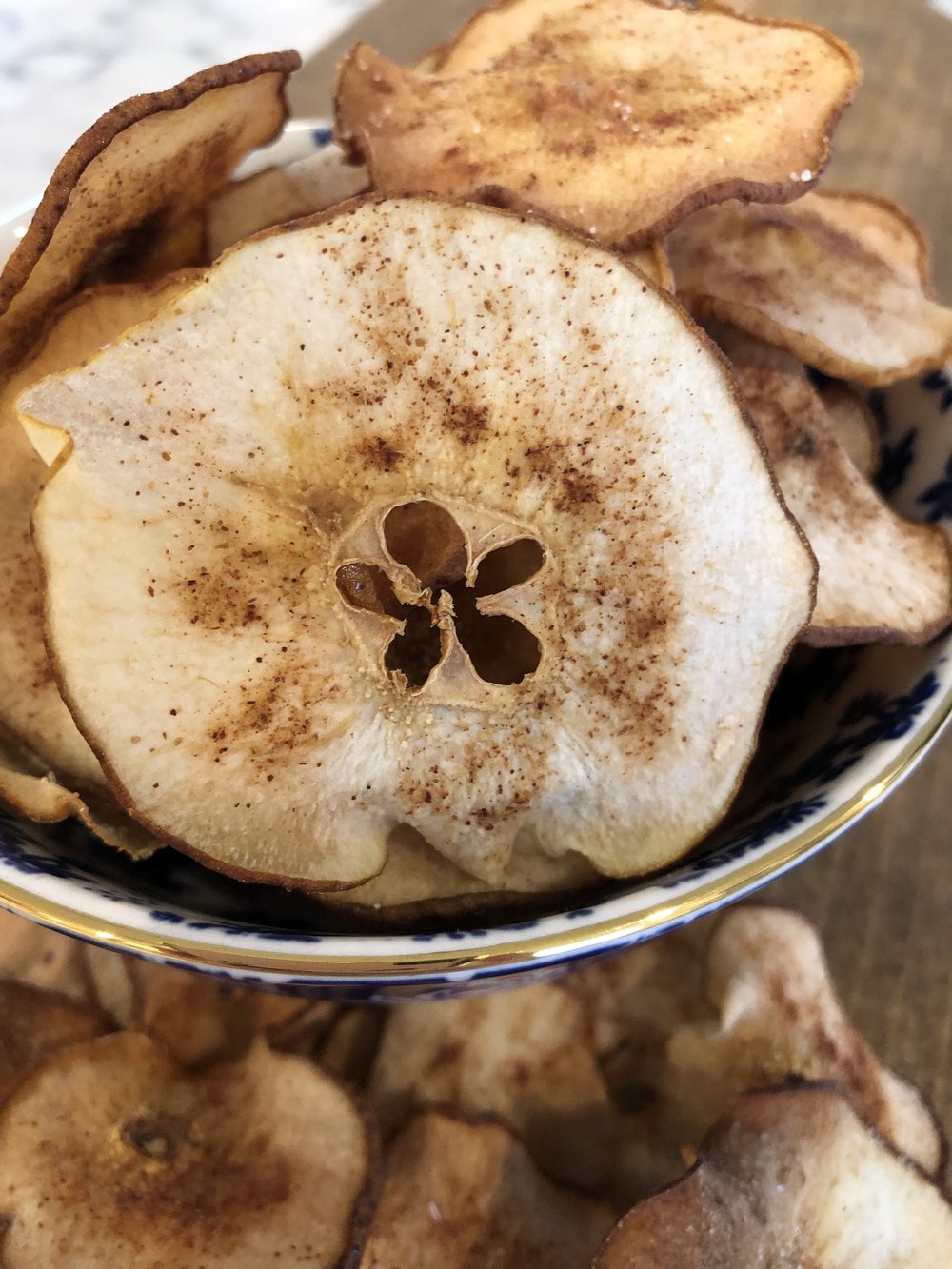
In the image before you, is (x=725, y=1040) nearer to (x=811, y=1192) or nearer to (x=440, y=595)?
(x=811, y=1192)

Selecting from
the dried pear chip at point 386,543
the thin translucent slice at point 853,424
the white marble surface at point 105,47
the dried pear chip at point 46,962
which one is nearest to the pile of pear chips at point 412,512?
the dried pear chip at point 386,543

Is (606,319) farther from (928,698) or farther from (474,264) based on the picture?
(928,698)

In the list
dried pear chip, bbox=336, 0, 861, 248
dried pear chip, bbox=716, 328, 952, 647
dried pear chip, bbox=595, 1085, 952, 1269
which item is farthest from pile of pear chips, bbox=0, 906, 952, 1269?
dried pear chip, bbox=336, 0, 861, 248

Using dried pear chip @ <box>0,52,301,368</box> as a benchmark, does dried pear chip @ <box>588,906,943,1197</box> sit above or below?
below

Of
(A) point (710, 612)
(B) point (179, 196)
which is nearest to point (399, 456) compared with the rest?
(A) point (710, 612)

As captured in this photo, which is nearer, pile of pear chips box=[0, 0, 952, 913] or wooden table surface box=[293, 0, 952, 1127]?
pile of pear chips box=[0, 0, 952, 913]

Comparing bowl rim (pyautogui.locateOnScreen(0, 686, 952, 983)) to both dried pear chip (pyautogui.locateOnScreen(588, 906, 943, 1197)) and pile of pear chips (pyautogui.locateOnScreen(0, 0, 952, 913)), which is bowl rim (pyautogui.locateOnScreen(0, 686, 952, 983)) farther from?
dried pear chip (pyautogui.locateOnScreen(588, 906, 943, 1197))
